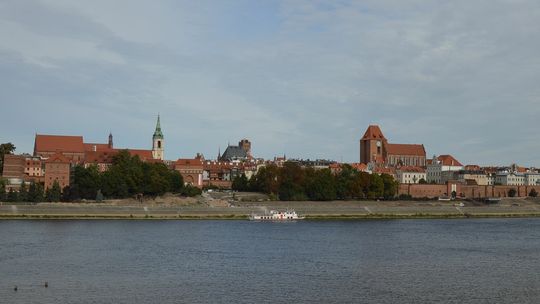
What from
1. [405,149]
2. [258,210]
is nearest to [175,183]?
[258,210]

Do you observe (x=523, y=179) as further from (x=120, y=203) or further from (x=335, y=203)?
(x=120, y=203)

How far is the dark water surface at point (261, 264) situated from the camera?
25.8m

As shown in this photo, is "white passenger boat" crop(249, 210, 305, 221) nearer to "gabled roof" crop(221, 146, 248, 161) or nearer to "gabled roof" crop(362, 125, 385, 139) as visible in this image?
"gabled roof" crop(362, 125, 385, 139)

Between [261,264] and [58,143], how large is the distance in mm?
75610

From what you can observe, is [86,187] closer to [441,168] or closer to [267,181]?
[267,181]

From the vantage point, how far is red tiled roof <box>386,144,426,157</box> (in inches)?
5330

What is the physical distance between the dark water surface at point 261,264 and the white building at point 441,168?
242ft

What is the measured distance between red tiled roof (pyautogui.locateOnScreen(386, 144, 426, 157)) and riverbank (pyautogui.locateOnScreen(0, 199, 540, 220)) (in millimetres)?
46378

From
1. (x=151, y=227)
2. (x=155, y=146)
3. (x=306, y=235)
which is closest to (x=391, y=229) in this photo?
(x=306, y=235)

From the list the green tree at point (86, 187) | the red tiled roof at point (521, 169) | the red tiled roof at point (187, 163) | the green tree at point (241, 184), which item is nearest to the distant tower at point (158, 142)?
the red tiled roof at point (187, 163)

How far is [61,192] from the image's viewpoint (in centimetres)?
7500

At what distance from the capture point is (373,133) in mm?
133875

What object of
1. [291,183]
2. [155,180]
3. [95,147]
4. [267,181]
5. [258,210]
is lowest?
[258,210]

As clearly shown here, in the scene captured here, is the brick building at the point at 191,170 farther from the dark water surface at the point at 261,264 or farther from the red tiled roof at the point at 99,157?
the dark water surface at the point at 261,264
